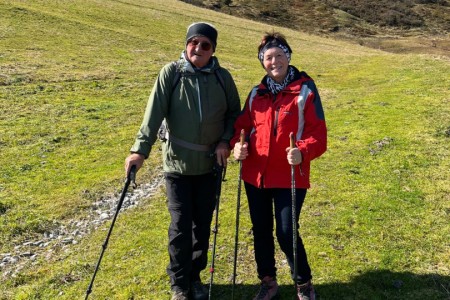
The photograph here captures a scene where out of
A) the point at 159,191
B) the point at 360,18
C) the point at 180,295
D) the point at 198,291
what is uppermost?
the point at 360,18

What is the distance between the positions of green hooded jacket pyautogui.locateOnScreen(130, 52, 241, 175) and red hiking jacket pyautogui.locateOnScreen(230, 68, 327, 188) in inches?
20.9

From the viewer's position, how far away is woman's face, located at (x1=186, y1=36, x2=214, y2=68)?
245 inches

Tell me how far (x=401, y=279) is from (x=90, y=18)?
49.5 metres

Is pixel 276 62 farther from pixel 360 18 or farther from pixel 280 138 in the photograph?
pixel 360 18

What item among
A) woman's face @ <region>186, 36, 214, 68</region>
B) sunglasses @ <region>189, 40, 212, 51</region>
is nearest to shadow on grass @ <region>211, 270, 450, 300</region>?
woman's face @ <region>186, 36, 214, 68</region>

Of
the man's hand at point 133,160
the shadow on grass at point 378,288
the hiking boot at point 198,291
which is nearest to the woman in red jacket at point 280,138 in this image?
the shadow on grass at point 378,288

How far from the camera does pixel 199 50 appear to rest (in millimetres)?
6223

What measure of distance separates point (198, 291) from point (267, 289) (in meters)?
1.17

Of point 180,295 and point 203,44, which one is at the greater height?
point 203,44

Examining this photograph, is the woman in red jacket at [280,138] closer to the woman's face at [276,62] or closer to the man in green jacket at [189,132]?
the woman's face at [276,62]

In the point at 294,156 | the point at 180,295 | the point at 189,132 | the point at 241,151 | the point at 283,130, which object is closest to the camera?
the point at 294,156

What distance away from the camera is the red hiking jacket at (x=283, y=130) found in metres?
5.88

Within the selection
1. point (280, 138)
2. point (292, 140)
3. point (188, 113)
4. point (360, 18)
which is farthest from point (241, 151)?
point (360, 18)

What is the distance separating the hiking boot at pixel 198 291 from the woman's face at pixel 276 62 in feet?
12.1
